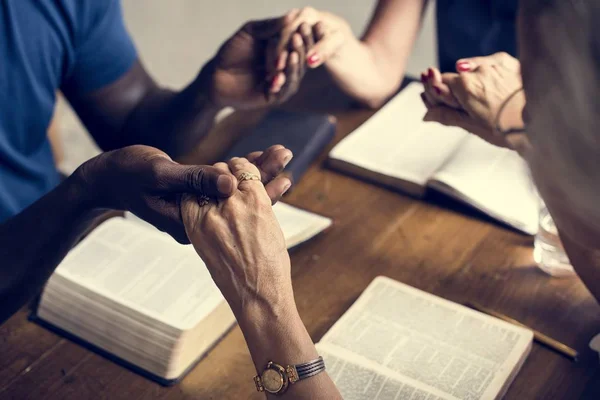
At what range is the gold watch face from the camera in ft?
2.66

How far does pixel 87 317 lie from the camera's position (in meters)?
1.00

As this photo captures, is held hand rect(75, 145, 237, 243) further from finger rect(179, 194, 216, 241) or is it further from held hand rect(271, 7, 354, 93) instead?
held hand rect(271, 7, 354, 93)

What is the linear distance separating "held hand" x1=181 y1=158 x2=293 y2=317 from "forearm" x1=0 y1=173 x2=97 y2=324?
20 cm

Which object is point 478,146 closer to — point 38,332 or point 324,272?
point 324,272

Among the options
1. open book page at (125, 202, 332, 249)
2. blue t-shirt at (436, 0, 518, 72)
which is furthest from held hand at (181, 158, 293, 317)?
blue t-shirt at (436, 0, 518, 72)

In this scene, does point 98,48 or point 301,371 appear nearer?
point 301,371

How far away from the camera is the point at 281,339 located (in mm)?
817

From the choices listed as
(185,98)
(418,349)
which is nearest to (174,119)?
(185,98)

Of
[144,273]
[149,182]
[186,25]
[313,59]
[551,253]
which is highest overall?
[149,182]

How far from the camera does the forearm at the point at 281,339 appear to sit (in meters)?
0.82

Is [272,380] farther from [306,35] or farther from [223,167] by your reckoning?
[306,35]

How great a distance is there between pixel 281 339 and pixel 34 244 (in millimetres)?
403

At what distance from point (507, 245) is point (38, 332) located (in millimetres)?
741

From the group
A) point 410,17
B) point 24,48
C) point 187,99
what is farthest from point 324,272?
point 410,17
